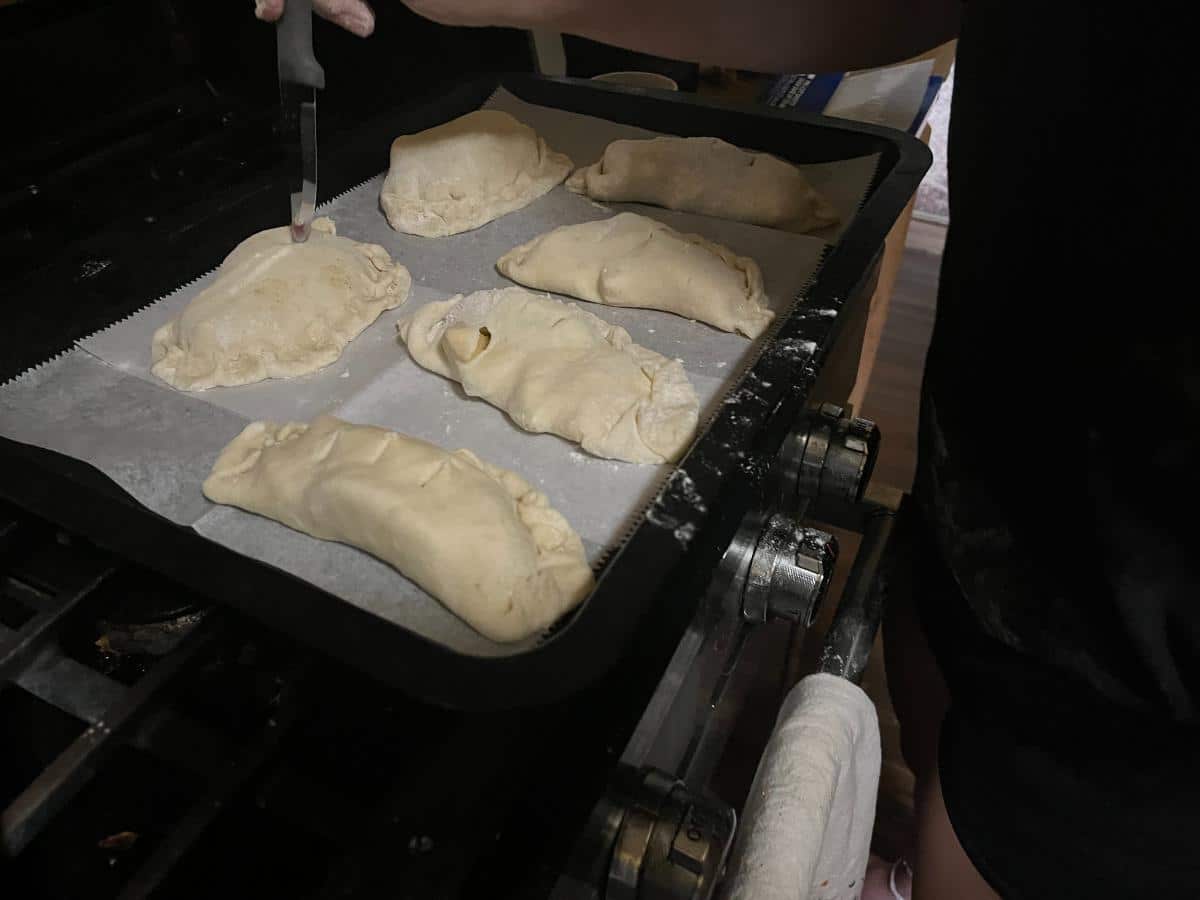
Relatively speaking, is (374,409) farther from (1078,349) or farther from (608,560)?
(1078,349)

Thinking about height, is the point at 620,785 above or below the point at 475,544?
Answer: below

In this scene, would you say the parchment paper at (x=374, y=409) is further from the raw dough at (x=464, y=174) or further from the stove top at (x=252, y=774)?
the stove top at (x=252, y=774)

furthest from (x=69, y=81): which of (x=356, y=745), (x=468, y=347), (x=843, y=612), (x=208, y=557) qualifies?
(x=843, y=612)

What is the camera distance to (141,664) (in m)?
Answer: 0.66

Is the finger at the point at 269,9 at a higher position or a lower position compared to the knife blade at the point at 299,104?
lower

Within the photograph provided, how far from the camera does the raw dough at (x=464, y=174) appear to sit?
1225 mm

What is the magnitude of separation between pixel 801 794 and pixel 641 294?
64 centimetres

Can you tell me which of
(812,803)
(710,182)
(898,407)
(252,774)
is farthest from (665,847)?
(898,407)

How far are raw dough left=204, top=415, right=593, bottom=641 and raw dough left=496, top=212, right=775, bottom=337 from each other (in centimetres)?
36

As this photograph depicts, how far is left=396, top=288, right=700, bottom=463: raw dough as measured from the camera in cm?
89

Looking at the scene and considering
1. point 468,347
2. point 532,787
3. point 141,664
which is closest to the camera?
point 532,787

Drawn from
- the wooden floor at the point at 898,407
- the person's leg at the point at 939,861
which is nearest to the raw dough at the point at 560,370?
the person's leg at the point at 939,861

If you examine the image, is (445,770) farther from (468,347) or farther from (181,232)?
(181,232)

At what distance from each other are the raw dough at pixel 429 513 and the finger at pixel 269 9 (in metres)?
0.48
